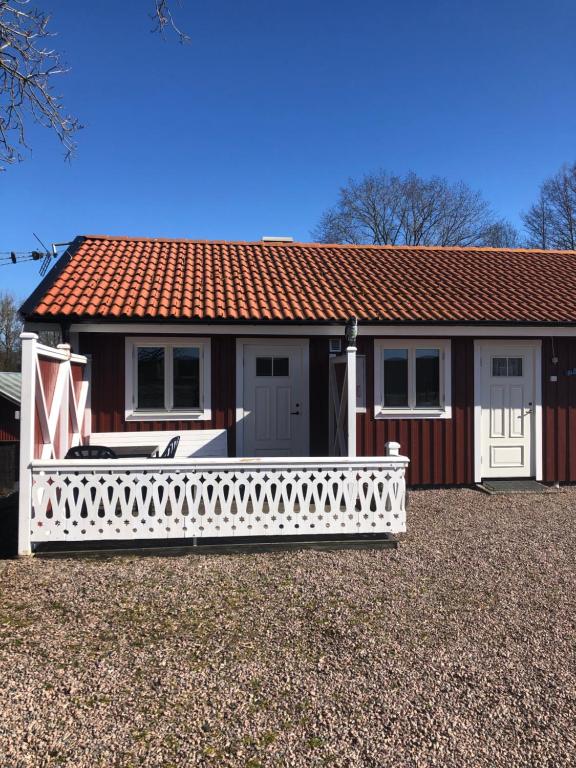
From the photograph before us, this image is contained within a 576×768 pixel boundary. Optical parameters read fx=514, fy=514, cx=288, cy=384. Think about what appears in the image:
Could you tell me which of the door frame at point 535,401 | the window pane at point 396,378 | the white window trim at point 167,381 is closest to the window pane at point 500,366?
the door frame at point 535,401

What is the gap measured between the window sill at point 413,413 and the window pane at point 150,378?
348 centimetres

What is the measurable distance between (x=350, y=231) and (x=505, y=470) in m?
25.9

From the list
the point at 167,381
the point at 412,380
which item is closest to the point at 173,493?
the point at 167,381

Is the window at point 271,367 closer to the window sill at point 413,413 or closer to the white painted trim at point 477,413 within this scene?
the window sill at point 413,413

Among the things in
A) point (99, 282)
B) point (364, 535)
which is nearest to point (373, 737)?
point (364, 535)

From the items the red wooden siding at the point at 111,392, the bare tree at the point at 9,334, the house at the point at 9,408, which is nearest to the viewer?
the red wooden siding at the point at 111,392

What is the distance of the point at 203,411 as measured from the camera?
8.09 m

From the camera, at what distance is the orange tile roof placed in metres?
7.89

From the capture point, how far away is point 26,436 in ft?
17.0

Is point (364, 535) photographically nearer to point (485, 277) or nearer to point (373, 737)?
point (373, 737)

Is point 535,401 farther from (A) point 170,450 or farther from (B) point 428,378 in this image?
(A) point 170,450

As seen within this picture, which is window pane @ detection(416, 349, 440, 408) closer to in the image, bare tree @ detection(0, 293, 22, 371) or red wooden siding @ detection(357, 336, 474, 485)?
red wooden siding @ detection(357, 336, 474, 485)

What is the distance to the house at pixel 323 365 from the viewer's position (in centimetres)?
785

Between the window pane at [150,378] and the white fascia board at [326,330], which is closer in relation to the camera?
the white fascia board at [326,330]
